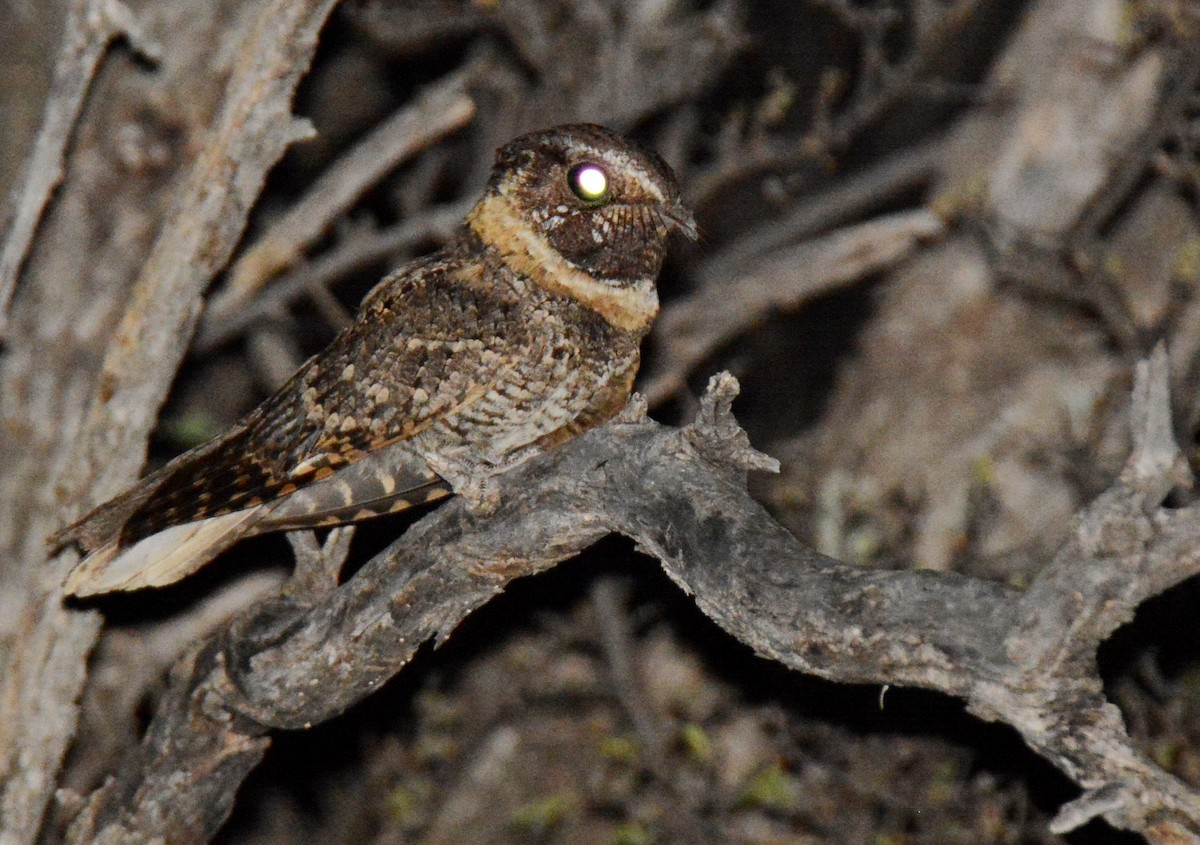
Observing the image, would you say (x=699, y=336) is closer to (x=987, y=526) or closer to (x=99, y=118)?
(x=987, y=526)

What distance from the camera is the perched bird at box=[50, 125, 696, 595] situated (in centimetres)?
350

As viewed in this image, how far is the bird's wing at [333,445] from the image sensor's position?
348 cm

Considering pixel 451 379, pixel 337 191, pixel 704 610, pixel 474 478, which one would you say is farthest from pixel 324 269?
pixel 704 610

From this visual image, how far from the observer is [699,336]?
6.04m

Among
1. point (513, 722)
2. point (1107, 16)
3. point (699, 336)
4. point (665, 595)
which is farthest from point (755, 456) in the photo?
point (1107, 16)

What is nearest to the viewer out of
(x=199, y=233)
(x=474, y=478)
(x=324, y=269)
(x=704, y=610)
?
(x=704, y=610)

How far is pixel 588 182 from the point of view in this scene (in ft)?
11.8

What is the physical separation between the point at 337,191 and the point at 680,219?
6.62ft

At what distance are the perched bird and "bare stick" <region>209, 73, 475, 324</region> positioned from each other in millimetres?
1457

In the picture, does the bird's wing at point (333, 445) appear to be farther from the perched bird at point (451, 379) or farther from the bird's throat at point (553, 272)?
the bird's throat at point (553, 272)

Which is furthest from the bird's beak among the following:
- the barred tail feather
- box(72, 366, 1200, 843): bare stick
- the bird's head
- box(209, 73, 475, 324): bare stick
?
box(209, 73, 475, 324): bare stick

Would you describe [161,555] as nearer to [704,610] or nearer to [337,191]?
[704,610]

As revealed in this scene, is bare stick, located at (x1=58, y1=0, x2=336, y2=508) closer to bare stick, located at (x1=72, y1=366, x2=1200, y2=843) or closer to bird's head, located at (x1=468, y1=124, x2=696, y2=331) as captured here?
bird's head, located at (x1=468, y1=124, x2=696, y2=331)

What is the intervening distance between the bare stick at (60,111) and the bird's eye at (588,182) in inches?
64.8
